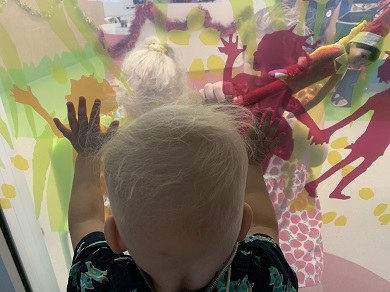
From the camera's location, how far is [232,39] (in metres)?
0.69

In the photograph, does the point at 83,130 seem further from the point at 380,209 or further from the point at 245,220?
the point at 380,209

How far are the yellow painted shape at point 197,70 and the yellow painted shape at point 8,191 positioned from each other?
1.55 feet

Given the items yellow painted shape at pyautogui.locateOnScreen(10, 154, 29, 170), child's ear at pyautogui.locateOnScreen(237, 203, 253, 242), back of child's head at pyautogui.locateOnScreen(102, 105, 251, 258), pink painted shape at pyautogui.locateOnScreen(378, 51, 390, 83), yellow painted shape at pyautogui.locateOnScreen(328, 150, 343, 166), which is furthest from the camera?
yellow painted shape at pyautogui.locateOnScreen(10, 154, 29, 170)

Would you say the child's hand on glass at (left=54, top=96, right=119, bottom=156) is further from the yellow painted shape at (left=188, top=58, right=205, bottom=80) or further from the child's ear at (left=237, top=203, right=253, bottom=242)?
the child's ear at (left=237, top=203, right=253, bottom=242)

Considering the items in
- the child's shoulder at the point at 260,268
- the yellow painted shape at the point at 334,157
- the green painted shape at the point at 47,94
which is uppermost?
the green painted shape at the point at 47,94

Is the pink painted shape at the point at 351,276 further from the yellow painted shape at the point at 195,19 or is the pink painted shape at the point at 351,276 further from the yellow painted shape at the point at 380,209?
the yellow painted shape at the point at 195,19

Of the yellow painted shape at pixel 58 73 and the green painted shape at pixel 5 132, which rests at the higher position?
the yellow painted shape at pixel 58 73

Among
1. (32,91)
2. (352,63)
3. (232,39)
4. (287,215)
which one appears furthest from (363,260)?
(32,91)

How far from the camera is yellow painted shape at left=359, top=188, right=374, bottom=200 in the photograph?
0.78 meters

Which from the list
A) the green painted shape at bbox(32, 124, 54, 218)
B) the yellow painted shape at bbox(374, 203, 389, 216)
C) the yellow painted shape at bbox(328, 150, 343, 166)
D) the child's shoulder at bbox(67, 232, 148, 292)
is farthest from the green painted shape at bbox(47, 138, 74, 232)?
the yellow painted shape at bbox(374, 203, 389, 216)

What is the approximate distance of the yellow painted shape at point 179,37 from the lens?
27.9 inches

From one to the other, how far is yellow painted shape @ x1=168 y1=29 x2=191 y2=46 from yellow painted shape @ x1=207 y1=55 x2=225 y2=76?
2.0 inches

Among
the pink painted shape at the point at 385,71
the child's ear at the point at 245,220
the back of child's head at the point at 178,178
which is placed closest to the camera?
the back of child's head at the point at 178,178

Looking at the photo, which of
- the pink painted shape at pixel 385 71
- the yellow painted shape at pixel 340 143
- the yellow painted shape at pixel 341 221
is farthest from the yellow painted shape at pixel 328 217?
the pink painted shape at pixel 385 71
